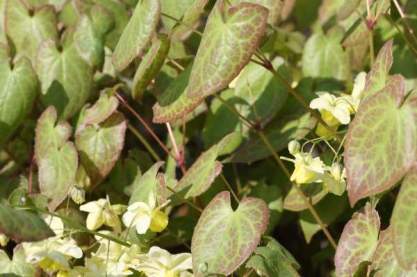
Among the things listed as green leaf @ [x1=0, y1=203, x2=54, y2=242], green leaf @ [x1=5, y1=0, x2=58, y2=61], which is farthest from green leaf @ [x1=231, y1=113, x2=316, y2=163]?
green leaf @ [x1=0, y1=203, x2=54, y2=242]

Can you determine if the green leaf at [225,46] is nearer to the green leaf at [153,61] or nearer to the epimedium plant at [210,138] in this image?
the epimedium plant at [210,138]

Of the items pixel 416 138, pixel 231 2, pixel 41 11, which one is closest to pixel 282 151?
pixel 231 2

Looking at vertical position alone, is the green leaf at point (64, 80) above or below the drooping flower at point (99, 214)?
above

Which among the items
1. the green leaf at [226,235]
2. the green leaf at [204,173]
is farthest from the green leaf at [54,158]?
the green leaf at [226,235]

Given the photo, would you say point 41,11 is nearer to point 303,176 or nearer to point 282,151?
point 282,151

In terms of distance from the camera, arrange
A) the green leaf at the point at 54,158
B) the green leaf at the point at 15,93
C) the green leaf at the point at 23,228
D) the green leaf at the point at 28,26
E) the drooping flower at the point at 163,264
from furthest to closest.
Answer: the green leaf at the point at 28,26 → the green leaf at the point at 15,93 → the green leaf at the point at 54,158 → the drooping flower at the point at 163,264 → the green leaf at the point at 23,228

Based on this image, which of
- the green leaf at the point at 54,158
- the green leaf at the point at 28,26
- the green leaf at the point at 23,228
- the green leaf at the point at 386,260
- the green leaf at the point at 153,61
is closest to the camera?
the green leaf at the point at 23,228

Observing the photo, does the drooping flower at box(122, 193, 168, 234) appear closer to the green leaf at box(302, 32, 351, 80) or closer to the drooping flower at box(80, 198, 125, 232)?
the drooping flower at box(80, 198, 125, 232)

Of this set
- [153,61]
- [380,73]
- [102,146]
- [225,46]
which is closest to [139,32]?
[153,61]

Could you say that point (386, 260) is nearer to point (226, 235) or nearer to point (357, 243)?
point (357, 243)
